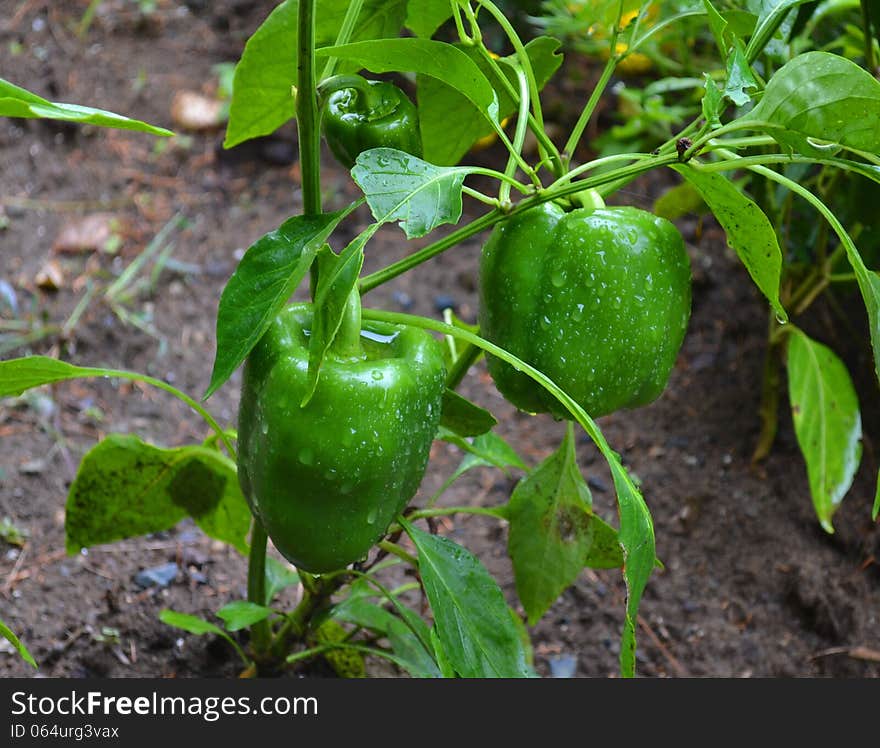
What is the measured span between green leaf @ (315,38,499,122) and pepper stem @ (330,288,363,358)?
161mm

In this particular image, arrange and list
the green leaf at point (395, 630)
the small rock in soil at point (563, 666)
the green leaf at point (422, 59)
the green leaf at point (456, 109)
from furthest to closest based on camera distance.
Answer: the small rock in soil at point (563, 666)
the green leaf at point (395, 630)
the green leaf at point (456, 109)
the green leaf at point (422, 59)

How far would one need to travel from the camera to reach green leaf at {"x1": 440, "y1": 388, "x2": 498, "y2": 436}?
86 centimetres

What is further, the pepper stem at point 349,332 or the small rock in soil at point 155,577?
the small rock in soil at point 155,577

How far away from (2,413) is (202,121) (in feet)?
2.80

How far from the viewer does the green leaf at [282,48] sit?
846 mm

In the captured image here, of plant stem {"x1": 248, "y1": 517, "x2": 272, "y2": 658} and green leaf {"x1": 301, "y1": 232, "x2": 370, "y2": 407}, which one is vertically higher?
green leaf {"x1": 301, "y1": 232, "x2": 370, "y2": 407}

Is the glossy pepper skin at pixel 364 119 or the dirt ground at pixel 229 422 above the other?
the glossy pepper skin at pixel 364 119

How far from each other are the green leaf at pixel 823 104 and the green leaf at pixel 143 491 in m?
0.59

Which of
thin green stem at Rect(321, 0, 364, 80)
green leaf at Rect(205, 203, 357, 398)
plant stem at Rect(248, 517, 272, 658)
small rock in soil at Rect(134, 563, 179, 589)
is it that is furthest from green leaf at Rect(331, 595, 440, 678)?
thin green stem at Rect(321, 0, 364, 80)

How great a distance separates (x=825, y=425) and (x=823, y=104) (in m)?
0.67

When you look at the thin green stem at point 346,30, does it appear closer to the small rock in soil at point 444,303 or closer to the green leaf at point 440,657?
the green leaf at point 440,657

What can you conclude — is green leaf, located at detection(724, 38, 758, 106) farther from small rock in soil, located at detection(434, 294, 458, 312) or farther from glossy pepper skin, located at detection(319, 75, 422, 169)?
small rock in soil, located at detection(434, 294, 458, 312)

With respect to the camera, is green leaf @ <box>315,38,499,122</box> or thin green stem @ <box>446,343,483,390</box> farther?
thin green stem @ <box>446,343,483,390</box>

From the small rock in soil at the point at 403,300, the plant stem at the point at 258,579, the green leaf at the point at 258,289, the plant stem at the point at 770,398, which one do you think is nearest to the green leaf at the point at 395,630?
the plant stem at the point at 258,579
